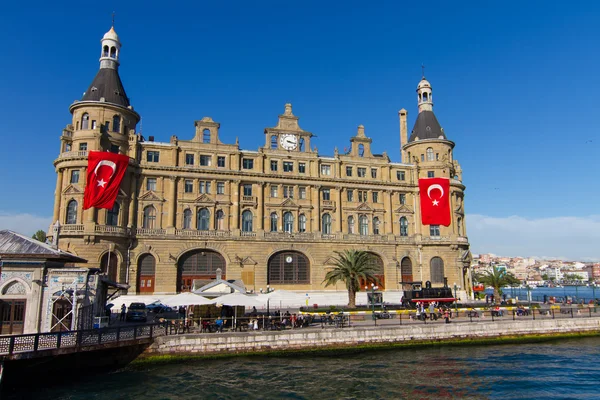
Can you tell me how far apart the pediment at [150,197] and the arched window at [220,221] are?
25.8 feet

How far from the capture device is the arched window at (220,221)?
6138 centimetres

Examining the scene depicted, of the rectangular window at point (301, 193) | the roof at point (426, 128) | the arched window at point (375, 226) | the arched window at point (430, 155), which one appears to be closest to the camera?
the rectangular window at point (301, 193)

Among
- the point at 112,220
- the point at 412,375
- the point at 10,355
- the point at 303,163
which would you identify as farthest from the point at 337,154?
the point at 10,355

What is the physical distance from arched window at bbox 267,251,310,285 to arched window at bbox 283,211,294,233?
3348mm

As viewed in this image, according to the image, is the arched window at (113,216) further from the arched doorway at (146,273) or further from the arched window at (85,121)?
the arched window at (85,121)

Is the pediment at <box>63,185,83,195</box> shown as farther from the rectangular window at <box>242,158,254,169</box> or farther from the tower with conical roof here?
the rectangular window at <box>242,158,254,169</box>

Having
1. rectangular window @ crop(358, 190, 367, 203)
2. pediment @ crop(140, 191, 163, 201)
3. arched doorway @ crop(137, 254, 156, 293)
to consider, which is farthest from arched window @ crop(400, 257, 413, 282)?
pediment @ crop(140, 191, 163, 201)

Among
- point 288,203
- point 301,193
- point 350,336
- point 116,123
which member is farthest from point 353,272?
point 116,123

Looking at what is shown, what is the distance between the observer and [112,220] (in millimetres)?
56375

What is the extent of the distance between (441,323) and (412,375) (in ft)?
41.8

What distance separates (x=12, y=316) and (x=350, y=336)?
78.9ft

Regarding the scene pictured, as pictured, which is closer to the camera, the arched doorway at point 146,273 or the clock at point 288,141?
the arched doorway at point 146,273

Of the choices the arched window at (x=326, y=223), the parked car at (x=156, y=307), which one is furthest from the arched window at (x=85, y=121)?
the arched window at (x=326, y=223)

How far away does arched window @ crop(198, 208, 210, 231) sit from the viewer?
61.0 m
